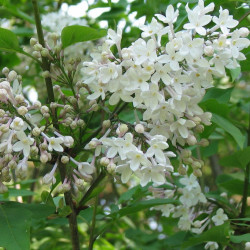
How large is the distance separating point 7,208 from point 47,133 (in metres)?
0.36

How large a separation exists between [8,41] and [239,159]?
4.40 ft

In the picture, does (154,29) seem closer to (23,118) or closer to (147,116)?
(147,116)

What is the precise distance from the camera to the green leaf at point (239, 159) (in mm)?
2354

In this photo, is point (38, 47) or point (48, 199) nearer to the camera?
point (38, 47)

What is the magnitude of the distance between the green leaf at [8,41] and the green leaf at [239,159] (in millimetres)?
1243

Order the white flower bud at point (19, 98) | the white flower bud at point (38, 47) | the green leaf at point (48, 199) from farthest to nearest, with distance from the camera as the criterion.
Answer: the green leaf at point (48, 199) → the white flower bud at point (38, 47) → the white flower bud at point (19, 98)

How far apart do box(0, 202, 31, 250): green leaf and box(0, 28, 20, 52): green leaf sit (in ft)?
2.19

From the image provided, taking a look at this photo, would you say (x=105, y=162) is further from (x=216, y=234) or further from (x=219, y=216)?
(x=219, y=216)

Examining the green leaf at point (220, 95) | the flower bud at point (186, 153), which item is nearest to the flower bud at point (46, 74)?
the flower bud at point (186, 153)

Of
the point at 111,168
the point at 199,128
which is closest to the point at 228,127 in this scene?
the point at 199,128

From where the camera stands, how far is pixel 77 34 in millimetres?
1909

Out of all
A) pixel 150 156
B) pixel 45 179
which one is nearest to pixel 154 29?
pixel 150 156

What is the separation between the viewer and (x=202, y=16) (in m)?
1.70

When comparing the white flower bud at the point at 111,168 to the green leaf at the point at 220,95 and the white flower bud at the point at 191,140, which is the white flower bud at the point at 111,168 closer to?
the white flower bud at the point at 191,140
